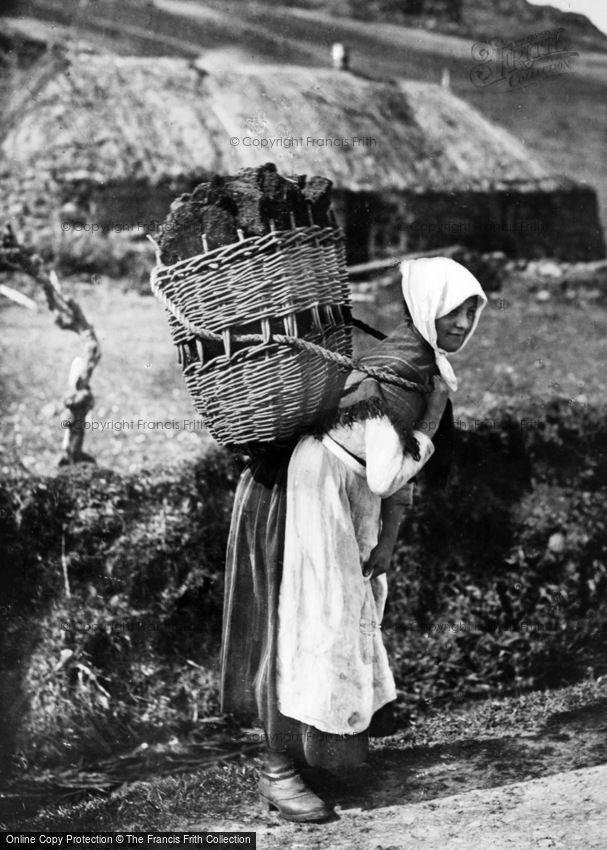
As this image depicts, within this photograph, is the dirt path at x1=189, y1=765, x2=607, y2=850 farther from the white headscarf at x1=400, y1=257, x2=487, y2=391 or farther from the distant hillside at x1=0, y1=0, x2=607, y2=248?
the distant hillside at x1=0, y1=0, x2=607, y2=248

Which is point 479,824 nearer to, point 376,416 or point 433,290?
point 376,416

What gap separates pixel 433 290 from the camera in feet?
12.2

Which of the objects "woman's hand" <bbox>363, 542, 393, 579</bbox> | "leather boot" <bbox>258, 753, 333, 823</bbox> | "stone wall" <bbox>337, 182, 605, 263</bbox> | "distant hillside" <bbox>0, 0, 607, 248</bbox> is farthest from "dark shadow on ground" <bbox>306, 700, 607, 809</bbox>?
"distant hillside" <bbox>0, 0, 607, 248</bbox>

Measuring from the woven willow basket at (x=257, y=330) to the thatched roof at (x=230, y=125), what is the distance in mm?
1145

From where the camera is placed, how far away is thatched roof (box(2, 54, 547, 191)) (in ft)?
15.3

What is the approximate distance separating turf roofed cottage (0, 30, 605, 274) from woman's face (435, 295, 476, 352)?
1.16 metres

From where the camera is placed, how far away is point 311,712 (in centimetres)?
386

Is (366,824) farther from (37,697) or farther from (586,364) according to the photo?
(586,364)

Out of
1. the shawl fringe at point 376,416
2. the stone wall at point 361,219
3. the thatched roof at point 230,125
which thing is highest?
the thatched roof at point 230,125

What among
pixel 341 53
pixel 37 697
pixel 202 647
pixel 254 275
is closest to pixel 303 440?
pixel 254 275

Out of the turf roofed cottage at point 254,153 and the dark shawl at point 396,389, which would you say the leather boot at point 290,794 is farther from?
the turf roofed cottage at point 254,153

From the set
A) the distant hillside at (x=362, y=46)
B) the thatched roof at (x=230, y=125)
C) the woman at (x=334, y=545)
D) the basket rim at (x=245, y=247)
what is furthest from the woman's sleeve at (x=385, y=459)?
the distant hillside at (x=362, y=46)

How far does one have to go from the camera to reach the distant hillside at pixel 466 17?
4.93 meters

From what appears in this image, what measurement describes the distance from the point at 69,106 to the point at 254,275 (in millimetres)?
1490
